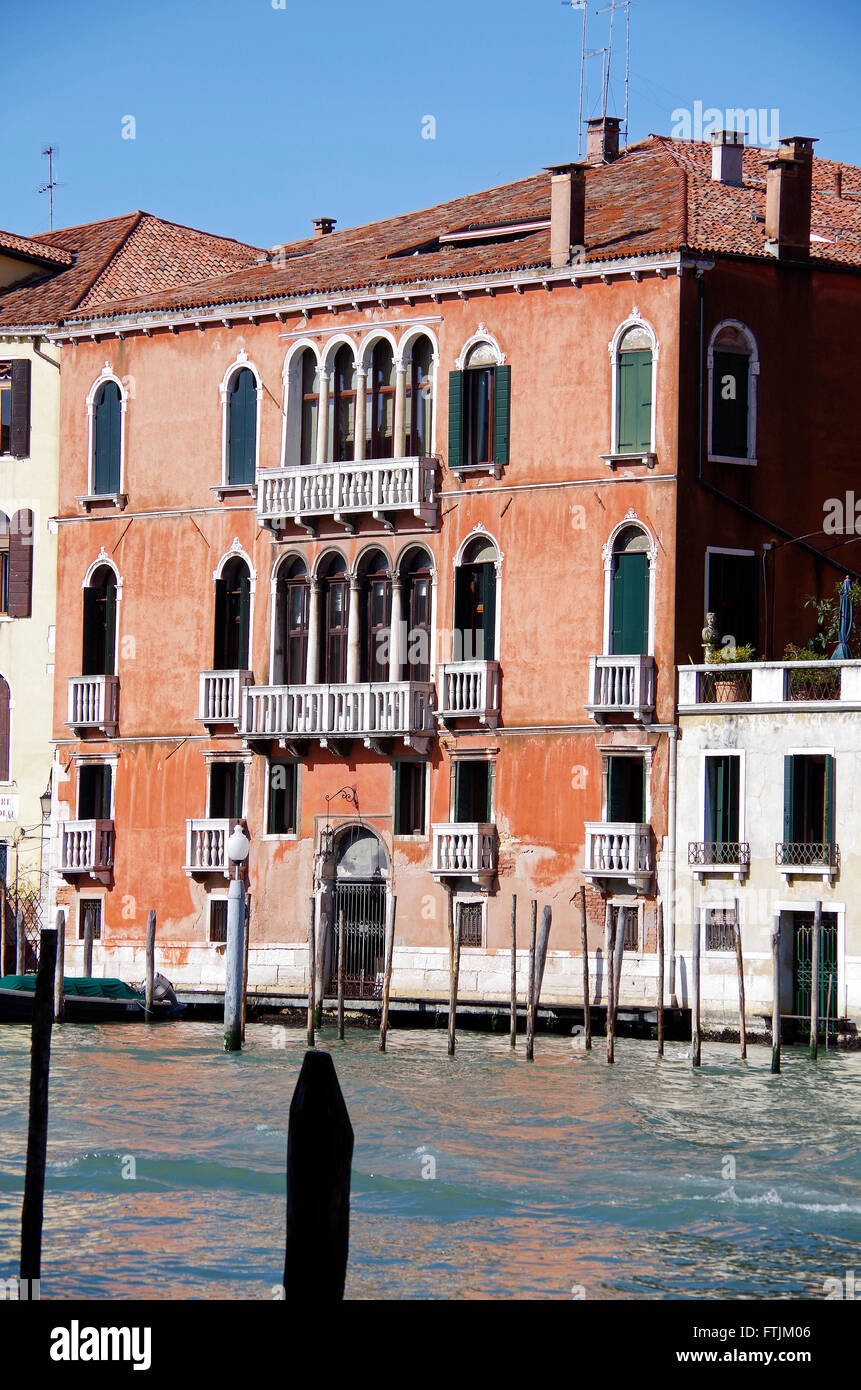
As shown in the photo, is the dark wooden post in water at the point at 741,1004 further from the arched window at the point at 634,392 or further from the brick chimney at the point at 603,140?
the brick chimney at the point at 603,140

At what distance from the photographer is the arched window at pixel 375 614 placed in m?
32.4

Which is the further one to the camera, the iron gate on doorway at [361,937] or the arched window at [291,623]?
the arched window at [291,623]

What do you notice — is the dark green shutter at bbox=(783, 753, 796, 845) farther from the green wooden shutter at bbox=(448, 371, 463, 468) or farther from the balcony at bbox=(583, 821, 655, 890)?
the green wooden shutter at bbox=(448, 371, 463, 468)

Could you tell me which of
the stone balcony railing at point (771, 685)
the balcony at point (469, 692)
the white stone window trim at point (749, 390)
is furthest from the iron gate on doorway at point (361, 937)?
the white stone window trim at point (749, 390)

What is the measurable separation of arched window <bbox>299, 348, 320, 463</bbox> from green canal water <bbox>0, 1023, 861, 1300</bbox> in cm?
895

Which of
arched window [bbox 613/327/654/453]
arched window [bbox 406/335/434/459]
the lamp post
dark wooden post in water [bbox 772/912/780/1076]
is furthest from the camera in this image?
arched window [bbox 406/335/434/459]

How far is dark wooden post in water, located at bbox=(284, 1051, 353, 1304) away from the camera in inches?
417

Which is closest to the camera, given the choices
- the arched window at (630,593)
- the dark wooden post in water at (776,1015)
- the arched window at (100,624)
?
the dark wooden post in water at (776,1015)

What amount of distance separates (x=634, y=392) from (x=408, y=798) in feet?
20.4

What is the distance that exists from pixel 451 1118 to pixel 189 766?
12.2 metres

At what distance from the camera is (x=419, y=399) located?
106ft

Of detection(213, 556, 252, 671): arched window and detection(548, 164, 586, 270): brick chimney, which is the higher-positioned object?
detection(548, 164, 586, 270): brick chimney

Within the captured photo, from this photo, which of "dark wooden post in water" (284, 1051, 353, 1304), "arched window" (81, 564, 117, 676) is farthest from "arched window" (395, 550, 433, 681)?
"dark wooden post in water" (284, 1051, 353, 1304)

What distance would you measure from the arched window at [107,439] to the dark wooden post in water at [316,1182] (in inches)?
986
